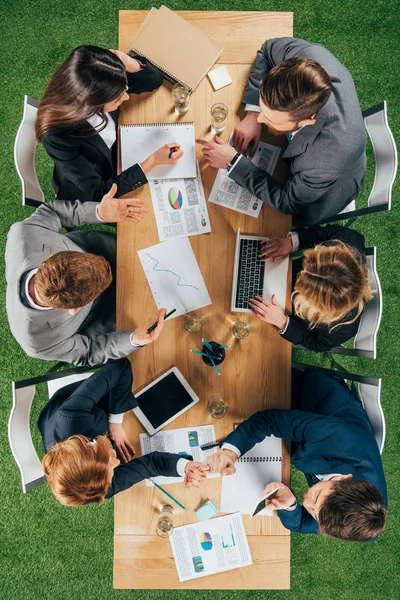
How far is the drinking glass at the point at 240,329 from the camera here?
2.02 meters

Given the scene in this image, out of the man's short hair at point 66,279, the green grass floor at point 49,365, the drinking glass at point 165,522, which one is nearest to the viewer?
the man's short hair at point 66,279

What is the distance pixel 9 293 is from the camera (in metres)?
1.85

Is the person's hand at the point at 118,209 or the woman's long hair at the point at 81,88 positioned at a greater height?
the woman's long hair at the point at 81,88

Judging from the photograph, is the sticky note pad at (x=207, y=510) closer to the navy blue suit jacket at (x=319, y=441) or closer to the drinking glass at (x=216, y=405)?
the navy blue suit jacket at (x=319, y=441)

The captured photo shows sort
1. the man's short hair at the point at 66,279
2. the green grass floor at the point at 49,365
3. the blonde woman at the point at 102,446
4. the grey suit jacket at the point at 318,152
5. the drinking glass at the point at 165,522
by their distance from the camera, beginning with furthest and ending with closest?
the green grass floor at the point at 49,365, the drinking glass at the point at 165,522, the grey suit jacket at the point at 318,152, the blonde woman at the point at 102,446, the man's short hair at the point at 66,279

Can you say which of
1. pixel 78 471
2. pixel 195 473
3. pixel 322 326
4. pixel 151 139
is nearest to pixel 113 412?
pixel 78 471

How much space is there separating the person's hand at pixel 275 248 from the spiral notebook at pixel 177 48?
2.56ft

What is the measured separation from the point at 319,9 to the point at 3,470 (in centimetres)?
352

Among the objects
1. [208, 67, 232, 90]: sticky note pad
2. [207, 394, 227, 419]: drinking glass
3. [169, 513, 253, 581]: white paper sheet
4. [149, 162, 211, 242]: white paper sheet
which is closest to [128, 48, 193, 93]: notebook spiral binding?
[208, 67, 232, 90]: sticky note pad

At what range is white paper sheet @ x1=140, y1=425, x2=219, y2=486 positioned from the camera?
202cm

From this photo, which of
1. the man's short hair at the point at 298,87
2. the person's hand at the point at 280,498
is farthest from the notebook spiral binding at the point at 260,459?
the man's short hair at the point at 298,87

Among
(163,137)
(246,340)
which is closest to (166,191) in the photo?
(163,137)

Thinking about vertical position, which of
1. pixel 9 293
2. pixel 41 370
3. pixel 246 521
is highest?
pixel 9 293

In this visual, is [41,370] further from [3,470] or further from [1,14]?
[1,14]
